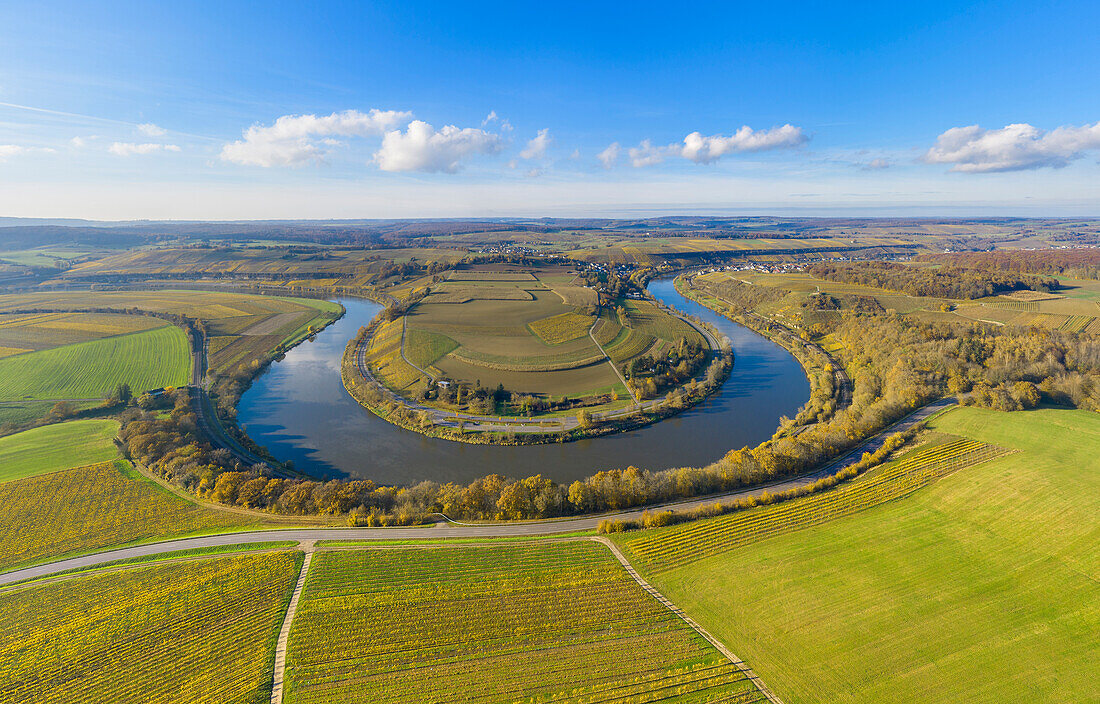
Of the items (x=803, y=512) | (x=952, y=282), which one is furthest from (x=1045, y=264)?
(x=803, y=512)

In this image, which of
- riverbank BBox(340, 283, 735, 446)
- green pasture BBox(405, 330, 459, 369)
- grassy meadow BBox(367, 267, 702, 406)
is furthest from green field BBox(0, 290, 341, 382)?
riverbank BBox(340, 283, 735, 446)

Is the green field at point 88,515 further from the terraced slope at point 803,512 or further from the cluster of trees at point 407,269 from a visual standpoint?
the cluster of trees at point 407,269

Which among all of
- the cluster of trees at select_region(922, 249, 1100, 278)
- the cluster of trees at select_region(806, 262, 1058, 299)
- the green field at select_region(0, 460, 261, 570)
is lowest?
the green field at select_region(0, 460, 261, 570)

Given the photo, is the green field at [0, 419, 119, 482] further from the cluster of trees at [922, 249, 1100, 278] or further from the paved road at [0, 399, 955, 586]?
the cluster of trees at [922, 249, 1100, 278]

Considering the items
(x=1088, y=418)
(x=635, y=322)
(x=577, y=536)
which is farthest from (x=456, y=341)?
(x=1088, y=418)

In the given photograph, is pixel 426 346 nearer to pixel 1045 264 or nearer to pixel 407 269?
pixel 407 269

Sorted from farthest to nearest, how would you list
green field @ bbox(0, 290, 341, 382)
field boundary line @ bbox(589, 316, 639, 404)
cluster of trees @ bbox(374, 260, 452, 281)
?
cluster of trees @ bbox(374, 260, 452, 281) → green field @ bbox(0, 290, 341, 382) → field boundary line @ bbox(589, 316, 639, 404)

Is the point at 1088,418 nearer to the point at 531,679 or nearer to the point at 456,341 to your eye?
the point at 531,679

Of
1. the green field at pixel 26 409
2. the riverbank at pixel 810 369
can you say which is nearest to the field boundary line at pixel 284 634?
the riverbank at pixel 810 369
